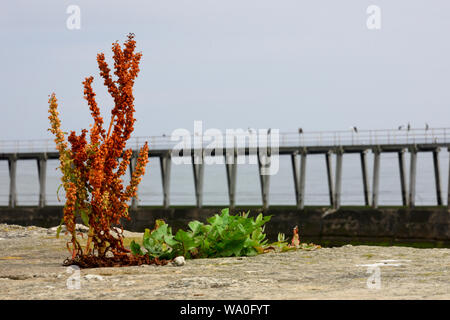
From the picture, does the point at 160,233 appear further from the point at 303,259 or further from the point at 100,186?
the point at 303,259

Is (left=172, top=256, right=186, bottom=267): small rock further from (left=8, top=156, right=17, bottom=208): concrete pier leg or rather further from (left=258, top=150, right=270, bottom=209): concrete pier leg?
(left=8, top=156, right=17, bottom=208): concrete pier leg

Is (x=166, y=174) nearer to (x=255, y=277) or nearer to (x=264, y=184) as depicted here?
(x=264, y=184)

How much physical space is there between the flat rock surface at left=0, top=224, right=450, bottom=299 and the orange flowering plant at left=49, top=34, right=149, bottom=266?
1.73 feet

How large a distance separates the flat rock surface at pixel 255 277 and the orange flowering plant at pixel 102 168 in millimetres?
529

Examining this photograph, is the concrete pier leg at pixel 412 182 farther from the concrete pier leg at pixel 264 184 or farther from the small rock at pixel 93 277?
the small rock at pixel 93 277

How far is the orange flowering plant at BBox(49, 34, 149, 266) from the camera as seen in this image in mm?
8766

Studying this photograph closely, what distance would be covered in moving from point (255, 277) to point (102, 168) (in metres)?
2.68

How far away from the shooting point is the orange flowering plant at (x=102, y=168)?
877 cm
